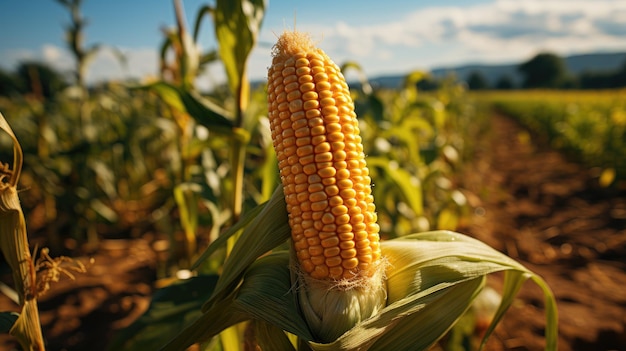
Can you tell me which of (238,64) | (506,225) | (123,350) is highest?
(238,64)

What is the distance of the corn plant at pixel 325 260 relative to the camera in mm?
1224

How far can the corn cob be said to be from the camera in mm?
1224

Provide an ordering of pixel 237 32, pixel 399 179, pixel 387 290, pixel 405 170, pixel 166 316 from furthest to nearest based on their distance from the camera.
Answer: pixel 405 170, pixel 399 179, pixel 237 32, pixel 166 316, pixel 387 290

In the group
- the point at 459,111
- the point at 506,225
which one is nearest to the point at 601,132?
the point at 459,111

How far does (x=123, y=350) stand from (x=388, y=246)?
3.57ft

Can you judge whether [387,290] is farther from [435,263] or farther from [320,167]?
[320,167]

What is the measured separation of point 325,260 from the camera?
1.25 m

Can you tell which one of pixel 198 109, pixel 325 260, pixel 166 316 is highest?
pixel 198 109

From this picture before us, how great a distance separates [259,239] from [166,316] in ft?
2.26

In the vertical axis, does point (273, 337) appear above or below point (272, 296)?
below

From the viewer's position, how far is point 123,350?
1572 mm

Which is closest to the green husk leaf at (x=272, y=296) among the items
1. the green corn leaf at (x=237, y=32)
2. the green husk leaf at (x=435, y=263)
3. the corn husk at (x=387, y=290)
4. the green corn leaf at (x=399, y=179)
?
the corn husk at (x=387, y=290)

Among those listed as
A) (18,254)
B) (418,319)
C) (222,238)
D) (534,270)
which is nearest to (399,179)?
(418,319)

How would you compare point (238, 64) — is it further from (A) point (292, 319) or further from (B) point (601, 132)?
(B) point (601, 132)
